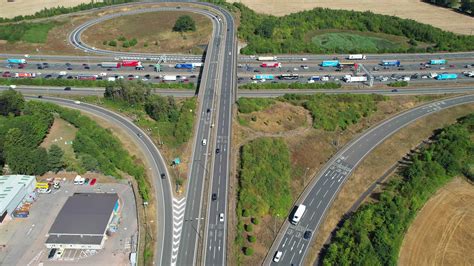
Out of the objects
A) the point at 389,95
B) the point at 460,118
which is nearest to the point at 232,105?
the point at 389,95

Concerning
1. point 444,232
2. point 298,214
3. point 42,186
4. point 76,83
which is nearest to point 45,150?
point 42,186

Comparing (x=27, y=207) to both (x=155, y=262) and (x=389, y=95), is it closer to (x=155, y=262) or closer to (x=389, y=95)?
(x=155, y=262)

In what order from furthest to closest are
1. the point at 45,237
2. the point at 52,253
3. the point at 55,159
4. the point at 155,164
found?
1. the point at 155,164
2. the point at 55,159
3. the point at 45,237
4. the point at 52,253

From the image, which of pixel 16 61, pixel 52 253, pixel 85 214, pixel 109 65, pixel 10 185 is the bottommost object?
pixel 52 253

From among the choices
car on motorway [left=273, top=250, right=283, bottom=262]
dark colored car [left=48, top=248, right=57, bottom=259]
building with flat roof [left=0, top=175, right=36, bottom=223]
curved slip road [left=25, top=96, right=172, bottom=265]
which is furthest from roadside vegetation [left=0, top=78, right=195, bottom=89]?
car on motorway [left=273, top=250, right=283, bottom=262]

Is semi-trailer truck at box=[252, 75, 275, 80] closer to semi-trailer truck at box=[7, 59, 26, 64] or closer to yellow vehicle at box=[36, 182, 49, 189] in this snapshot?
yellow vehicle at box=[36, 182, 49, 189]

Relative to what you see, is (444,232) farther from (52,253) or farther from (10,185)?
(10,185)

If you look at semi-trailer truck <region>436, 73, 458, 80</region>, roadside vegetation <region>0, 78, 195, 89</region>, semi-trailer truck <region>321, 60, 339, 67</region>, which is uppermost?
semi-trailer truck <region>321, 60, 339, 67</region>
